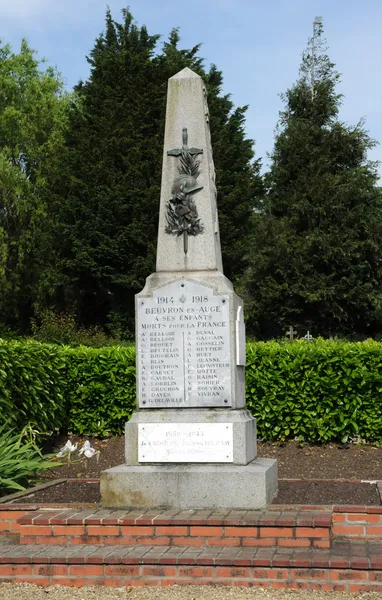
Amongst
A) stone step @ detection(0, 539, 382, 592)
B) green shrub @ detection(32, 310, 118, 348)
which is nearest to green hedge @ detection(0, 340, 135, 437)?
stone step @ detection(0, 539, 382, 592)

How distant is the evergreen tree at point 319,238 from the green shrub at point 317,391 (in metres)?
18.3

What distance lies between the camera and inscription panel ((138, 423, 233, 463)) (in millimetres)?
7145

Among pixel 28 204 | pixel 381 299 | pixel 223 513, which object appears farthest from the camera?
pixel 28 204

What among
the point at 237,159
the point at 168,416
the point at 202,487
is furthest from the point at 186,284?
the point at 237,159

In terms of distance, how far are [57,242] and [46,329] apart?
6.04m

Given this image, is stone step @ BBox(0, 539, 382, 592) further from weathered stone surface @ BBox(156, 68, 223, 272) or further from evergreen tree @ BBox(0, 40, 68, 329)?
evergreen tree @ BBox(0, 40, 68, 329)

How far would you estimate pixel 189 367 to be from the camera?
7344 millimetres

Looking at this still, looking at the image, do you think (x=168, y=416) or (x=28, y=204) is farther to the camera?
(x=28, y=204)

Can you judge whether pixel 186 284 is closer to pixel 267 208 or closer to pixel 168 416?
pixel 168 416

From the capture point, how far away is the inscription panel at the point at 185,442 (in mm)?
7145

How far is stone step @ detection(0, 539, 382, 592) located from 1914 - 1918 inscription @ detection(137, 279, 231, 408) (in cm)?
158

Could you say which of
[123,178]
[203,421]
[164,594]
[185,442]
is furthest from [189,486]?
[123,178]

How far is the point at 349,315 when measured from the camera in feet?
106

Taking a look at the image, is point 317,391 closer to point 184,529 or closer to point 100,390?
point 100,390
